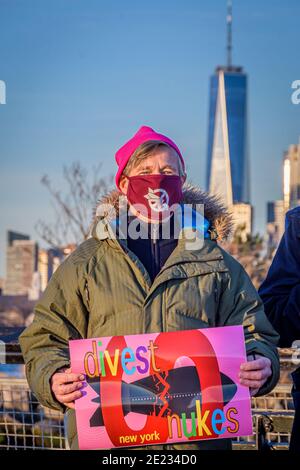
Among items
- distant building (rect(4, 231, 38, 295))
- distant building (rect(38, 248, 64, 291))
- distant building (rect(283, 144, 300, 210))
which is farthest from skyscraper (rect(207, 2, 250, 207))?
distant building (rect(38, 248, 64, 291))

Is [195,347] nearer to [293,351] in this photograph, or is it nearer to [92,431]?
[92,431]

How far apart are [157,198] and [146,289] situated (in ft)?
1.19

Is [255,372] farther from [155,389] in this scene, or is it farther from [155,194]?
[155,194]

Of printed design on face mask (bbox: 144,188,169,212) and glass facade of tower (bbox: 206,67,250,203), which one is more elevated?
glass facade of tower (bbox: 206,67,250,203)

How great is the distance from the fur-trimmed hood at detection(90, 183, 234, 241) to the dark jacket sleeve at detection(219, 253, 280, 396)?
0.82ft

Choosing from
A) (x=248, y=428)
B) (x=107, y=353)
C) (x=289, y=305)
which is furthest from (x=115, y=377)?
(x=289, y=305)

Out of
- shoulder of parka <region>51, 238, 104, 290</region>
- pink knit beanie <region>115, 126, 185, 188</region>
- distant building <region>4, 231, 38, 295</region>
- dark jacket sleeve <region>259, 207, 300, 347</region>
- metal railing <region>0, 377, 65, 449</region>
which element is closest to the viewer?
shoulder of parka <region>51, 238, 104, 290</region>

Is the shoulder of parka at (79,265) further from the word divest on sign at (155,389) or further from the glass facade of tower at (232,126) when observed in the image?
the glass facade of tower at (232,126)

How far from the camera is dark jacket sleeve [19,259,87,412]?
9.59 ft

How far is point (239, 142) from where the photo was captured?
108500 mm

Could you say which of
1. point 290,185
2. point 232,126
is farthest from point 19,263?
point 232,126

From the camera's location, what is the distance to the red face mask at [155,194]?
302 cm

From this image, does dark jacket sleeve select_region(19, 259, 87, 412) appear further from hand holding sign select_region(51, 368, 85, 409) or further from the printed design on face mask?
the printed design on face mask

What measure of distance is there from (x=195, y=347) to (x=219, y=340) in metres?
0.09
